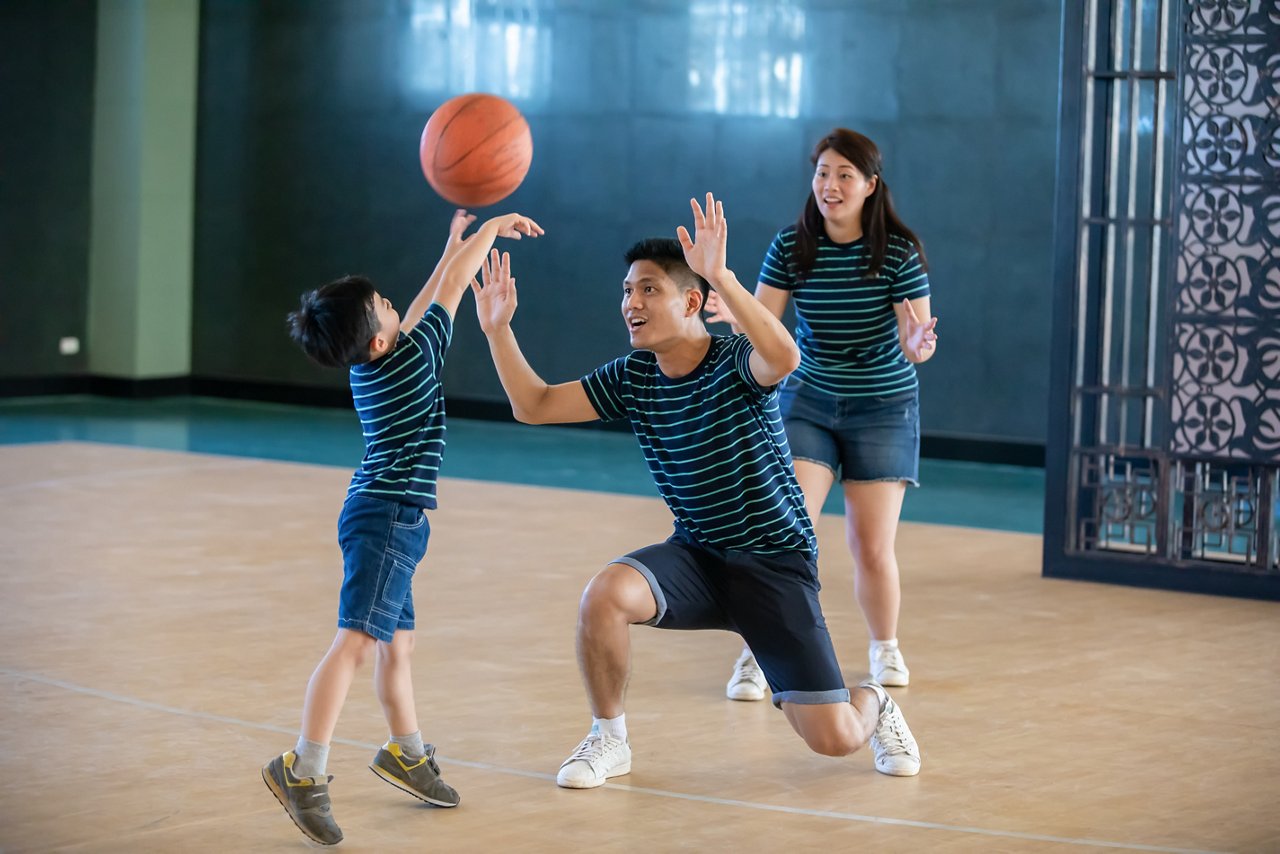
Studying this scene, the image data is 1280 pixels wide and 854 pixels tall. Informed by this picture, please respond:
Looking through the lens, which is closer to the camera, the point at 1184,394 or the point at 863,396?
the point at 863,396

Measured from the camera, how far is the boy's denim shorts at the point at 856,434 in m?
5.40

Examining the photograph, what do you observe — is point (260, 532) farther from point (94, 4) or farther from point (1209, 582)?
point (94, 4)

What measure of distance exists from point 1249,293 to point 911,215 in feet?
14.1

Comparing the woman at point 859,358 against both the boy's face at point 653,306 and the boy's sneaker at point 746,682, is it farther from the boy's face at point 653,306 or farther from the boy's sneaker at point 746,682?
the boy's face at point 653,306

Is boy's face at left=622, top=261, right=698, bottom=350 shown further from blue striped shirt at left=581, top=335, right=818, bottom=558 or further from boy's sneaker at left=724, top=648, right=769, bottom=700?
boy's sneaker at left=724, top=648, right=769, bottom=700

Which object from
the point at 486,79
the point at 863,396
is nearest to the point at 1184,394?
the point at 863,396

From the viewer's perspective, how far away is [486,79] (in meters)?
12.6

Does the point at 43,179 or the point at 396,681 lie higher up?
the point at 43,179

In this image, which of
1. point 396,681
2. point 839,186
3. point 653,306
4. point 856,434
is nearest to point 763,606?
point 653,306

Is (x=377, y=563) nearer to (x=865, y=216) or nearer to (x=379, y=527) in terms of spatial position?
(x=379, y=527)

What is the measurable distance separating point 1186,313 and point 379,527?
4.12 metres

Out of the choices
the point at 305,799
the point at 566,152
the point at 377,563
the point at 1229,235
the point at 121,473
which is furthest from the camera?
the point at 566,152

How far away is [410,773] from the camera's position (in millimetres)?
4078

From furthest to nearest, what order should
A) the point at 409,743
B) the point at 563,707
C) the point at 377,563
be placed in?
the point at 563,707 < the point at 409,743 < the point at 377,563
